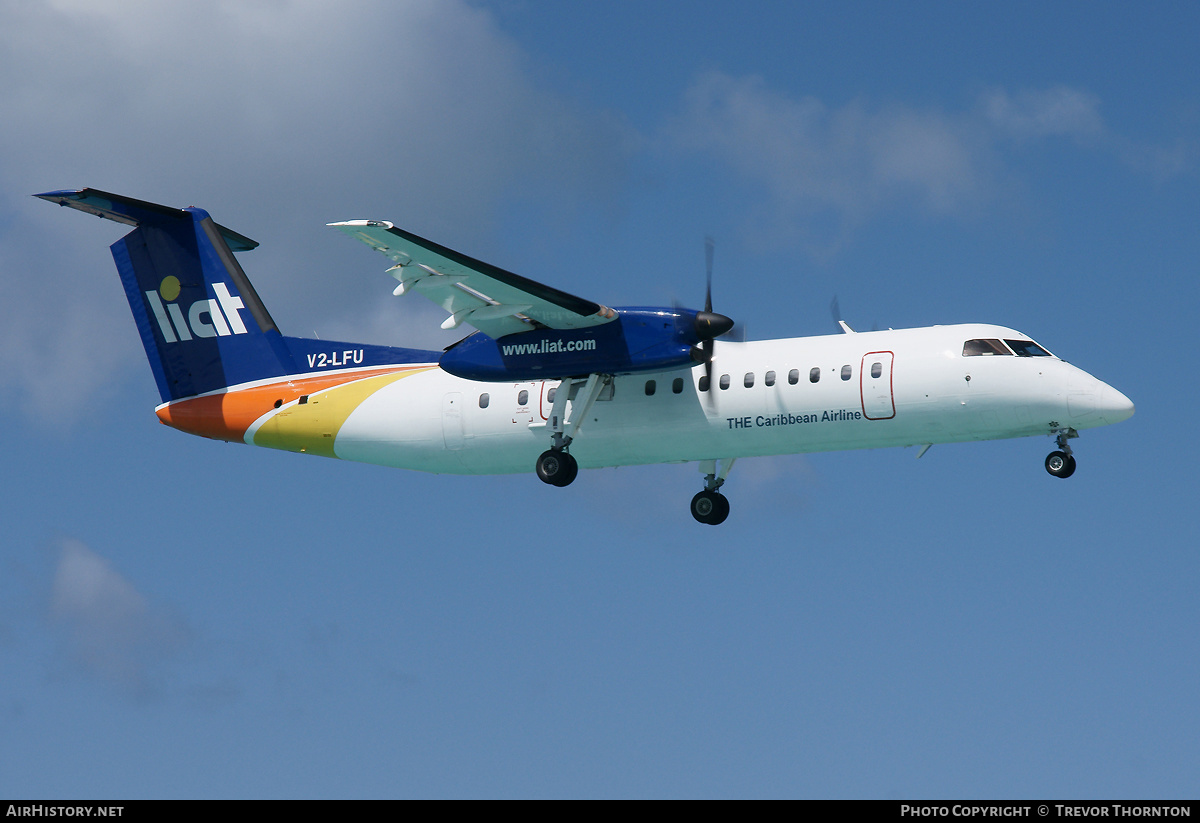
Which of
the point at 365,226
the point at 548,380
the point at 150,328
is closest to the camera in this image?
the point at 365,226

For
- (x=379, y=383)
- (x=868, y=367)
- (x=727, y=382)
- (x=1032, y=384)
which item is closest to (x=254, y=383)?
(x=379, y=383)

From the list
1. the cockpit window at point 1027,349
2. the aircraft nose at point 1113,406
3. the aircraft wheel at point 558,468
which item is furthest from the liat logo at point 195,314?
the aircraft nose at point 1113,406

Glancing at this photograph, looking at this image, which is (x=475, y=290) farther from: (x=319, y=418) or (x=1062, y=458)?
(x=1062, y=458)

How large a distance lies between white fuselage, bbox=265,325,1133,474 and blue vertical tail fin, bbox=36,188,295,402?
3.16 metres

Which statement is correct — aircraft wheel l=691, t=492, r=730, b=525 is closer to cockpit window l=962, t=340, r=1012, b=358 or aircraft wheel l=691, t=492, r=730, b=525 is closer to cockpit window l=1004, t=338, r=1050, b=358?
cockpit window l=962, t=340, r=1012, b=358

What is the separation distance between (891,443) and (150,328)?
1434 centimetres

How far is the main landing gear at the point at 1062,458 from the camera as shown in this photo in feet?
70.2

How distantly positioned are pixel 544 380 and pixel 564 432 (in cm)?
97

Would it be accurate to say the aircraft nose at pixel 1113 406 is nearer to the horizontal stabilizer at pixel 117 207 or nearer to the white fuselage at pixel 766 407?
the white fuselage at pixel 766 407

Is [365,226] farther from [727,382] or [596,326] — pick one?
[727,382]

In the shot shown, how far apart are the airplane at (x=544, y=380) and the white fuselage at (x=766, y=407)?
30mm

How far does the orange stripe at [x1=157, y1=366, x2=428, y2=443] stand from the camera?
84.4 ft

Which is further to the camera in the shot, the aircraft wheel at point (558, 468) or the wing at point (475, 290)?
the aircraft wheel at point (558, 468)

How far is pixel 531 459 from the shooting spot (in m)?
24.4
